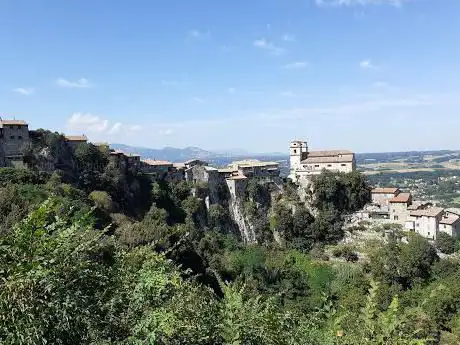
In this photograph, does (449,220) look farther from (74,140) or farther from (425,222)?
(74,140)

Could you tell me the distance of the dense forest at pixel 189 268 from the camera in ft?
25.3

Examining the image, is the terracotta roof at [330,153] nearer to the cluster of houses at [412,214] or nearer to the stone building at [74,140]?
the cluster of houses at [412,214]

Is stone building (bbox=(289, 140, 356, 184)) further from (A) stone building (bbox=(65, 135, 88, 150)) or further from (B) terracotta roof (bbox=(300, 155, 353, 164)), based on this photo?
(A) stone building (bbox=(65, 135, 88, 150))

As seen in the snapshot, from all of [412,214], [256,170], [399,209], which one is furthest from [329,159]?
[412,214]

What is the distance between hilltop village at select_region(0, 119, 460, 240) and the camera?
4734 cm

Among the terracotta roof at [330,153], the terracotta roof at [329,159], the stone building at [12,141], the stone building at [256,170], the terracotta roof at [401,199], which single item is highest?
the stone building at [12,141]

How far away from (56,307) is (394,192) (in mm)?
56563

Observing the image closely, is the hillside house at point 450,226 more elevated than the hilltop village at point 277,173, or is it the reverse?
the hilltop village at point 277,173

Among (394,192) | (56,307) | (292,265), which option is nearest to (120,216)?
(292,265)

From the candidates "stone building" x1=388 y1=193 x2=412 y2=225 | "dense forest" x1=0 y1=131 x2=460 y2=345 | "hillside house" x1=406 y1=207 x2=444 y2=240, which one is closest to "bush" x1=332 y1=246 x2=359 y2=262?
"dense forest" x1=0 y1=131 x2=460 y2=345

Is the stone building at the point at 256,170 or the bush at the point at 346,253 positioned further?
the stone building at the point at 256,170

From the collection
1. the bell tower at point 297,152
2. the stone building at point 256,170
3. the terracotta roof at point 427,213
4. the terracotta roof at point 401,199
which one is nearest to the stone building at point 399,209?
the terracotta roof at point 401,199

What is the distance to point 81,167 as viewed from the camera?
51.1 metres

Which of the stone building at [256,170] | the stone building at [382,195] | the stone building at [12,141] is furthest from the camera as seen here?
the stone building at [256,170]
